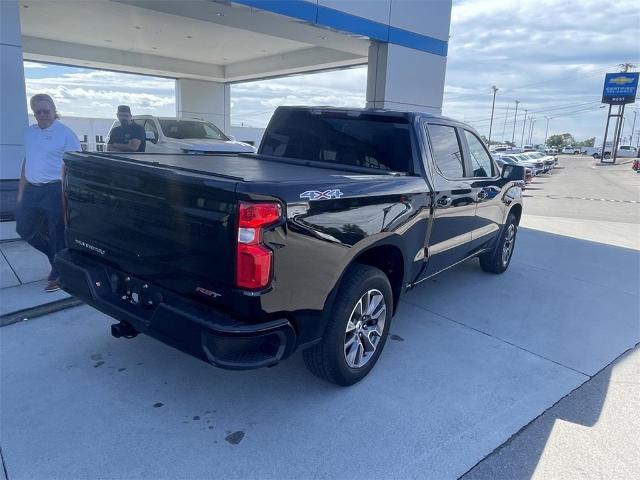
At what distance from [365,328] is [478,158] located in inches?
108

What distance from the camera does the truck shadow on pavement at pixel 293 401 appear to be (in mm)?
2520

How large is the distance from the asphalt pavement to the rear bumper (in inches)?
22.3

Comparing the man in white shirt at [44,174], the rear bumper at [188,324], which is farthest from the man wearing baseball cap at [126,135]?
the rear bumper at [188,324]

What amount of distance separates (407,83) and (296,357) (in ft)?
29.5

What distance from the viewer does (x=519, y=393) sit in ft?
11.0

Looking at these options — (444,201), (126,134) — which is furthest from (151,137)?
(444,201)

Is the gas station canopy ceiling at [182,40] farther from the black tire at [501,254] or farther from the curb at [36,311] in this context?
the curb at [36,311]

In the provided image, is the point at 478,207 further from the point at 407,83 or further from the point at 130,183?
the point at 407,83

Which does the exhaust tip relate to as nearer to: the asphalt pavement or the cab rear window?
the asphalt pavement

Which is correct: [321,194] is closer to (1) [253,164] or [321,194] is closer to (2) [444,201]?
(1) [253,164]

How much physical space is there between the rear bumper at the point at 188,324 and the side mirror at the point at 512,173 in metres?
4.02

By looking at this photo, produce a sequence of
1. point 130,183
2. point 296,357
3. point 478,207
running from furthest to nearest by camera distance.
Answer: point 478,207, point 296,357, point 130,183

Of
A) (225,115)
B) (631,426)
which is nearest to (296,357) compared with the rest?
(631,426)

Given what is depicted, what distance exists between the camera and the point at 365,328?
3.30m
